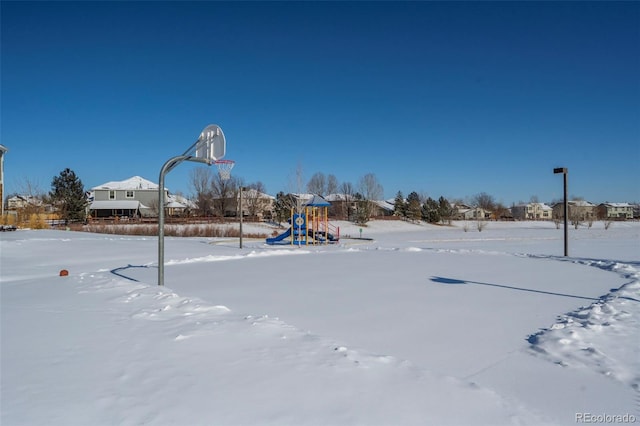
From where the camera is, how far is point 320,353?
3.97 m

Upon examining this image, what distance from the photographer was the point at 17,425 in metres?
2.67

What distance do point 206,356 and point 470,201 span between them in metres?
130

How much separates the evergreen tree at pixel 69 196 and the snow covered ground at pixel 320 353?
3747cm

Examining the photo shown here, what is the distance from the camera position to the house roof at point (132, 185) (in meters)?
51.9

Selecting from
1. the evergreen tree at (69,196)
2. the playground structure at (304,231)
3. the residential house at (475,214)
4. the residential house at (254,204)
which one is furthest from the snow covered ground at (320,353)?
the residential house at (475,214)

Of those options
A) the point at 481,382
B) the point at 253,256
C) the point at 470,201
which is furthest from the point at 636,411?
the point at 470,201

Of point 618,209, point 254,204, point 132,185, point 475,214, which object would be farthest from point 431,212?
point 618,209

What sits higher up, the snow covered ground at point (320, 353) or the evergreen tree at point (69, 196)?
the evergreen tree at point (69, 196)

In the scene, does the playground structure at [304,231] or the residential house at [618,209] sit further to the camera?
the residential house at [618,209]

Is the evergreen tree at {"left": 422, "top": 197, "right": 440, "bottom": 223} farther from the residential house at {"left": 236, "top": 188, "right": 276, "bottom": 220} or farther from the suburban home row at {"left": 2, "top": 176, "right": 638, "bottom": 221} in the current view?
the residential house at {"left": 236, "top": 188, "right": 276, "bottom": 220}

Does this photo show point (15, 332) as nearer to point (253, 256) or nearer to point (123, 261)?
point (123, 261)

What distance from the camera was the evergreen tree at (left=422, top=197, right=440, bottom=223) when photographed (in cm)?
6631

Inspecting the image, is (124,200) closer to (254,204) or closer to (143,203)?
(143,203)

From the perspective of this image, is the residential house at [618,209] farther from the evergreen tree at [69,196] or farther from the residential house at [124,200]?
the evergreen tree at [69,196]
